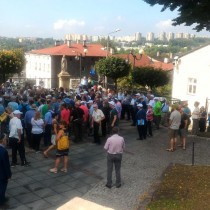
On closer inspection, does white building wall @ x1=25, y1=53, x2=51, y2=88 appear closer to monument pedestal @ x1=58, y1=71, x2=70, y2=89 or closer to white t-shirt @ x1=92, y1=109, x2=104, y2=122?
monument pedestal @ x1=58, y1=71, x2=70, y2=89

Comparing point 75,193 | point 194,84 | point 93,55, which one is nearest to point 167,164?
point 75,193

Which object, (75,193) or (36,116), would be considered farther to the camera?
(36,116)

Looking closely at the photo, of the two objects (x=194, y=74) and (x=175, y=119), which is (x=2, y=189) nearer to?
(x=175, y=119)

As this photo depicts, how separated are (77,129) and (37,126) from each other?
2.36m

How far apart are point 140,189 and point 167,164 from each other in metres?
2.44

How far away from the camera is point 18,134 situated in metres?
10.0

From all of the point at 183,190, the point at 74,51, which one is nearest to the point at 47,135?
the point at 183,190

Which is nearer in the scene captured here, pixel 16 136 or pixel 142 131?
pixel 16 136

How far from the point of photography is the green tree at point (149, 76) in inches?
1178

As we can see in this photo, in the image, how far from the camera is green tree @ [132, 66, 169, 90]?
98.2 ft

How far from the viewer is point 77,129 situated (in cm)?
1330

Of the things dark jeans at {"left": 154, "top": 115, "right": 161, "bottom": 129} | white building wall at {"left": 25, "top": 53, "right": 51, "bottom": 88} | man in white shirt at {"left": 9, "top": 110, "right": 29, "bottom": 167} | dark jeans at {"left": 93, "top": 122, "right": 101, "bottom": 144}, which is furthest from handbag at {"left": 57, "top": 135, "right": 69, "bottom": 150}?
white building wall at {"left": 25, "top": 53, "right": 51, "bottom": 88}

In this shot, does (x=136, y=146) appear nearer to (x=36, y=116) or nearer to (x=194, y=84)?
(x=36, y=116)

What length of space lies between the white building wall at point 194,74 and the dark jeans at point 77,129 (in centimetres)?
1883
